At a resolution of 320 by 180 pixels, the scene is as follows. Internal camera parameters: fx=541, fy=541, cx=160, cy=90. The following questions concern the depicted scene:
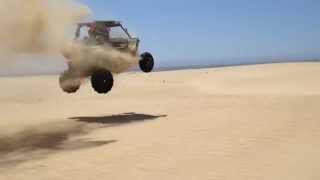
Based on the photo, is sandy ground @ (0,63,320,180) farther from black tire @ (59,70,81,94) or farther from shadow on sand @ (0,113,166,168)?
black tire @ (59,70,81,94)

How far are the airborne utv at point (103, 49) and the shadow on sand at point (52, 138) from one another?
1229 mm

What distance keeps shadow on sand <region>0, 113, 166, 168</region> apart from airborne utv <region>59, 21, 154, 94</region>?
4.03 ft

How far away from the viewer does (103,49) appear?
54.9 feet

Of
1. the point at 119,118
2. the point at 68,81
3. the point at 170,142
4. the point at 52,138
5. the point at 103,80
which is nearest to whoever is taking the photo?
the point at 170,142

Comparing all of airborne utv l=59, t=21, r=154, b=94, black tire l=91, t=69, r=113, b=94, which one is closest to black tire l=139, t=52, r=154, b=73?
airborne utv l=59, t=21, r=154, b=94

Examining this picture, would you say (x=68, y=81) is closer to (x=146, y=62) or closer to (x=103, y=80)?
(x=103, y=80)

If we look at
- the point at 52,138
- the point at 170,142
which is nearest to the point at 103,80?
the point at 52,138

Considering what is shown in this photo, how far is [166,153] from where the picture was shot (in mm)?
10102

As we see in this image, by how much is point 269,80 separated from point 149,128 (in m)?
21.5

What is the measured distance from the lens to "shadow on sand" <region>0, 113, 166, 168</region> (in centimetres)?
1073

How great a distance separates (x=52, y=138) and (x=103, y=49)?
473 centimetres

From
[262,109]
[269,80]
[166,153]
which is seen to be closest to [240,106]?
[262,109]

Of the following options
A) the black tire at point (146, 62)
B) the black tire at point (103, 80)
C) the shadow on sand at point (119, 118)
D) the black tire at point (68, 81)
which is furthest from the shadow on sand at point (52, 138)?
the black tire at point (146, 62)

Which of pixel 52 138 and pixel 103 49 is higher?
pixel 103 49
